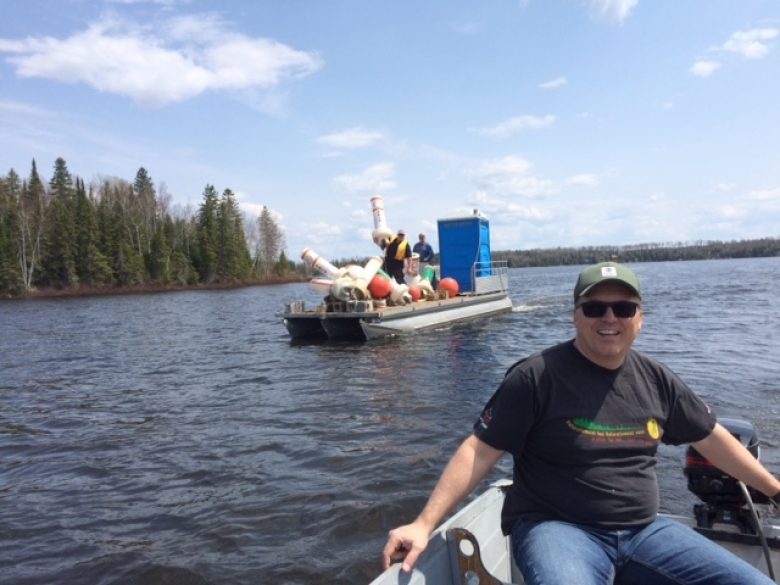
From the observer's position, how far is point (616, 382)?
9.16ft

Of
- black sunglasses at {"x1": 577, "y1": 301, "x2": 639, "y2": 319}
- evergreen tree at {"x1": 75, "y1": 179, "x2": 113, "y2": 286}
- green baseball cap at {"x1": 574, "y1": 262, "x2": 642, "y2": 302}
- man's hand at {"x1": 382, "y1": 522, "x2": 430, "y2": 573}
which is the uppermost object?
evergreen tree at {"x1": 75, "y1": 179, "x2": 113, "y2": 286}

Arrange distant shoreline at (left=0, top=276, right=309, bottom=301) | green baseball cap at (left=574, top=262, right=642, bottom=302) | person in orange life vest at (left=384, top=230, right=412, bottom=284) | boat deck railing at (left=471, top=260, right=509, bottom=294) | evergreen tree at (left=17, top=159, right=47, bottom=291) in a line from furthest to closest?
evergreen tree at (left=17, top=159, right=47, bottom=291), distant shoreline at (left=0, top=276, right=309, bottom=301), boat deck railing at (left=471, top=260, right=509, bottom=294), person in orange life vest at (left=384, top=230, right=412, bottom=284), green baseball cap at (left=574, top=262, right=642, bottom=302)

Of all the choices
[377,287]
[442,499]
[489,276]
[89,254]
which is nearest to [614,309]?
[442,499]

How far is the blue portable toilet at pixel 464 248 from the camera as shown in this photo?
23.5 metres

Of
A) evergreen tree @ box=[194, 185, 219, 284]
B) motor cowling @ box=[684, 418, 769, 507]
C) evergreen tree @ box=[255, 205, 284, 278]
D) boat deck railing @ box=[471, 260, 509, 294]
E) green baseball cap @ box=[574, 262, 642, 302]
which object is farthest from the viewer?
evergreen tree @ box=[255, 205, 284, 278]

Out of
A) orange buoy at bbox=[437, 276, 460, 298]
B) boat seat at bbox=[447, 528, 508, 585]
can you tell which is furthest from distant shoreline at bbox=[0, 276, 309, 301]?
boat seat at bbox=[447, 528, 508, 585]

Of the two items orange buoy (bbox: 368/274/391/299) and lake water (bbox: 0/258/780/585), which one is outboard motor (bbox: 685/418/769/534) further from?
orange buoy (bbox: 368/274/391/299)

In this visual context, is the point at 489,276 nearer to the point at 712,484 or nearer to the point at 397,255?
the point at 397,255

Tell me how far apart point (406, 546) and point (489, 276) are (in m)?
22.0

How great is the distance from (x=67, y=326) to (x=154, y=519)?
24.1 m

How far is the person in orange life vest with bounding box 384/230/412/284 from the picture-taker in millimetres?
19578

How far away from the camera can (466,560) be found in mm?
2832

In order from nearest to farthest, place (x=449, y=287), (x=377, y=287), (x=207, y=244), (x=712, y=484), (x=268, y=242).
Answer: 1. (x=712, y=484)
2. (x=377, y=287)
3. (x=449, y=287)
4. (x=207, y=244)
5. (x=268, y=242)

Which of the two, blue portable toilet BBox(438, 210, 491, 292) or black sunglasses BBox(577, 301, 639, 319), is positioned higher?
blue portable toilet BBox(438, 210, 491, 292)
